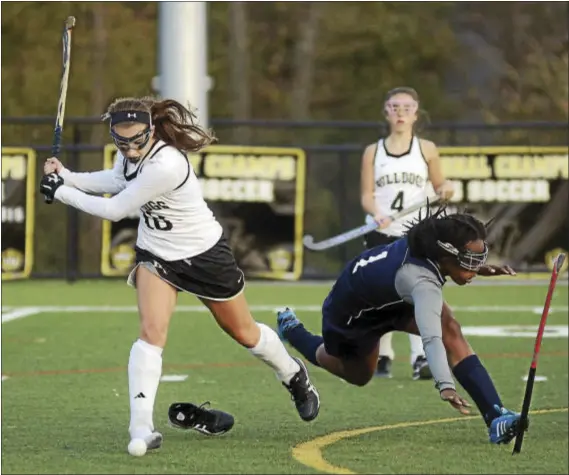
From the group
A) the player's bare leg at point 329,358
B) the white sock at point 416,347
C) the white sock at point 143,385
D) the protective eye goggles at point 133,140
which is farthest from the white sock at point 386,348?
the protective eye goggles at point 133,140

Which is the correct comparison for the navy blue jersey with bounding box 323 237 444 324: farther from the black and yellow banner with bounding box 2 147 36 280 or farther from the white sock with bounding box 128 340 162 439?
the black and yellow banner with bounding box 2 147 36 280

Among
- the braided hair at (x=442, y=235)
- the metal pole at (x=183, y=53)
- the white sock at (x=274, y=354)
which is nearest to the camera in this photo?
the braided hair at (x=442, y=235)

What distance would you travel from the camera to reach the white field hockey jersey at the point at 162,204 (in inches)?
347

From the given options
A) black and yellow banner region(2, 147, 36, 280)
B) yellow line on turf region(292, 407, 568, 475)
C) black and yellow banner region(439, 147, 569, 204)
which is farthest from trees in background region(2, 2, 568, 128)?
yellow line on turf region(292, 407, 568, 475)

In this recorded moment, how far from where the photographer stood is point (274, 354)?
9406 mm

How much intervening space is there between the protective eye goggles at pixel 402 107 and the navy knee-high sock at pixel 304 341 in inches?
93.4

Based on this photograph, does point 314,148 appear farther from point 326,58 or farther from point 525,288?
point 326,58

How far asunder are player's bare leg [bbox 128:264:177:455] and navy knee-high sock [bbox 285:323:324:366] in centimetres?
132

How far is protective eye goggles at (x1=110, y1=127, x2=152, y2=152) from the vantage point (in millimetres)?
8844

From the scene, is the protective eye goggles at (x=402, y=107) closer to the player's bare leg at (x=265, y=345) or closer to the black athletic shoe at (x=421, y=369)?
the black athletic shoe at (x=421, y=369)

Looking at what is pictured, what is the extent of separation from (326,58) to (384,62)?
128 centimetres

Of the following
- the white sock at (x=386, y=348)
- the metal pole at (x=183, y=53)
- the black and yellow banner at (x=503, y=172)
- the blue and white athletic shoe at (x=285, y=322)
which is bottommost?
the white sock at (x=386, y=348)

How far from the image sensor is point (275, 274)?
68.7 feet

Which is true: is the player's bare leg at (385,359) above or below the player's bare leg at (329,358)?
below
